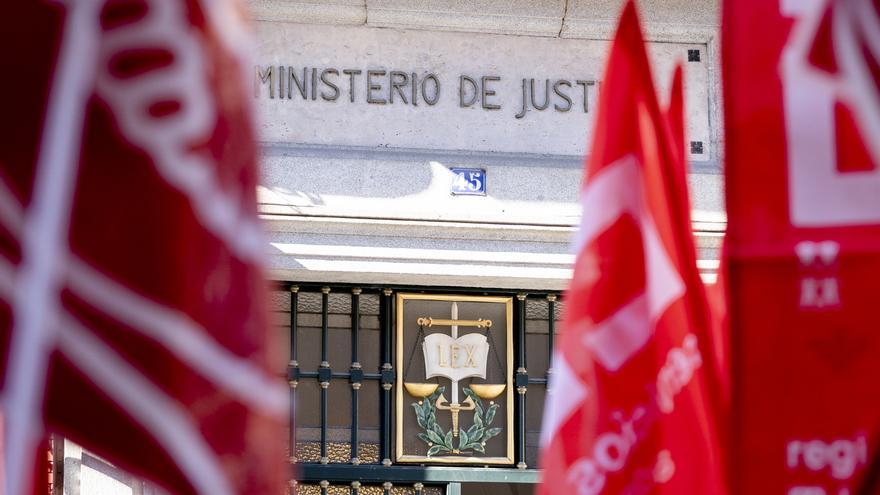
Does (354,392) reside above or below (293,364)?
below

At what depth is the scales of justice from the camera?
8781 millimetres

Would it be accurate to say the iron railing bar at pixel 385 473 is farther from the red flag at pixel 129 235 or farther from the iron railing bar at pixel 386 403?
the red flag at pixel 129 235

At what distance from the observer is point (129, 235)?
2197mm

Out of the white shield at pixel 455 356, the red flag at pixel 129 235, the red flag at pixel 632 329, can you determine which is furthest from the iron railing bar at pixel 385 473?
the red flag at pixel 129 235

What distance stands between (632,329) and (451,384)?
508cm

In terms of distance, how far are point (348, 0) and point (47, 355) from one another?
267 inches

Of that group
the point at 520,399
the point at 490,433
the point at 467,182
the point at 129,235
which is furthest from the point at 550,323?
the point at 129,235

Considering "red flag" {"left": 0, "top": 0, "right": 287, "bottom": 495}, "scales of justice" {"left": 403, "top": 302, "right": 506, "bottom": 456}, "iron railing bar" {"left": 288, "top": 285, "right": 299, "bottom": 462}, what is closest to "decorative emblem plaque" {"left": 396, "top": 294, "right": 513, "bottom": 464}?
"scales of justice" {"left": 403, "top": 302, "right": 506, "bottom": 456}

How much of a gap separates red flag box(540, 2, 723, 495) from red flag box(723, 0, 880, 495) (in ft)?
2.02

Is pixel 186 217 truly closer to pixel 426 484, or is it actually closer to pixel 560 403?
pixel 560 403

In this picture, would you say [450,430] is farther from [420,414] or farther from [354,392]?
[354,392]

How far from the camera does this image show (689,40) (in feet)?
30.0

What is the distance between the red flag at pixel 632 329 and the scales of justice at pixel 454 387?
16.0 ft

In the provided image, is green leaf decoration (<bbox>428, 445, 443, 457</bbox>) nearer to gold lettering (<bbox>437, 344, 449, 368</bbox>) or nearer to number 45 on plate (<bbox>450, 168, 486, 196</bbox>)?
gold lettering (<bbox>437, 344, 449, 368</bbox>)
